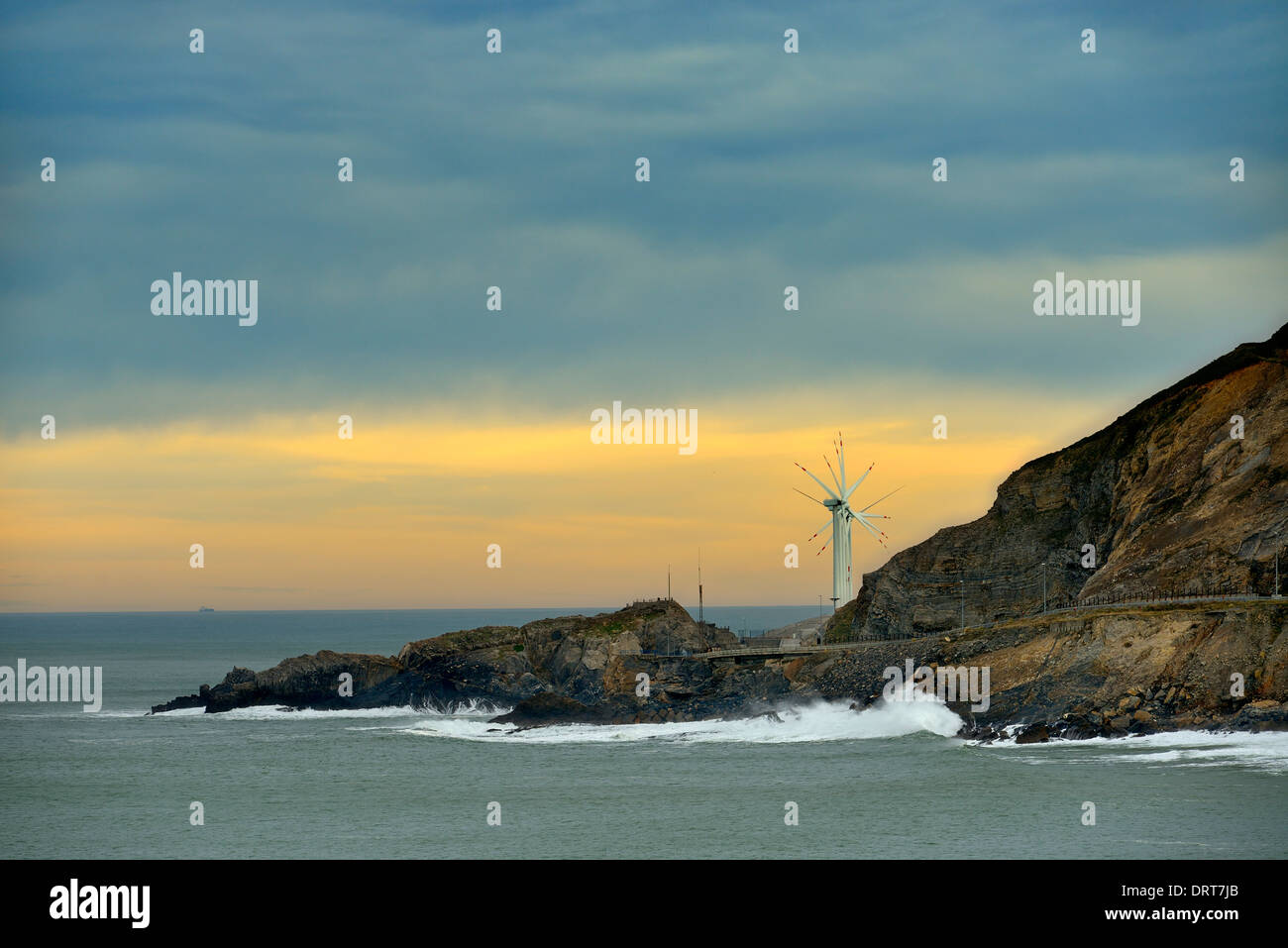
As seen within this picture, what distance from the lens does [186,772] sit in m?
81.4

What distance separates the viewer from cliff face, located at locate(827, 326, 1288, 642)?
301 ft

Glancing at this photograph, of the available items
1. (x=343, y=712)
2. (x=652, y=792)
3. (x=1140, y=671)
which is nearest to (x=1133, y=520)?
(x=1140, y=671)

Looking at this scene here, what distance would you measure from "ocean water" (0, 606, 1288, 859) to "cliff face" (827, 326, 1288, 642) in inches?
680

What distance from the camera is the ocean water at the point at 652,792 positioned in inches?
2259

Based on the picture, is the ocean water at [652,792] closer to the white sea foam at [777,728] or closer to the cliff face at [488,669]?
the white sea foam at [777,728]

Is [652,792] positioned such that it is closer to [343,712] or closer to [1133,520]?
[1133,520]

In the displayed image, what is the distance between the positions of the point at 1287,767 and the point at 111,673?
151839mm

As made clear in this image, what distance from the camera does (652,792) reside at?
69.9 metres

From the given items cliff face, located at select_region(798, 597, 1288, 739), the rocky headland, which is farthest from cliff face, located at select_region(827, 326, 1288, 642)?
cliff face, located at select_region(798, 597, 1288, 739)

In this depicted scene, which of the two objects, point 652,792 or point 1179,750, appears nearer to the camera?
point 652,792

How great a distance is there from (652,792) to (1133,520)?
4839 centimetres

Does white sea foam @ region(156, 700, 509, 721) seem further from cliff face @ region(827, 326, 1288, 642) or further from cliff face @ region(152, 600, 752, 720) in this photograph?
cliff face @ region(827, 326, 1288, 642)

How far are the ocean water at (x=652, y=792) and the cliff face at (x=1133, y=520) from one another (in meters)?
17.3

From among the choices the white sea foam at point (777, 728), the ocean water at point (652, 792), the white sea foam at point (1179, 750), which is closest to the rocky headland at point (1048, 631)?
the white sea foam at point (1179, 750)
